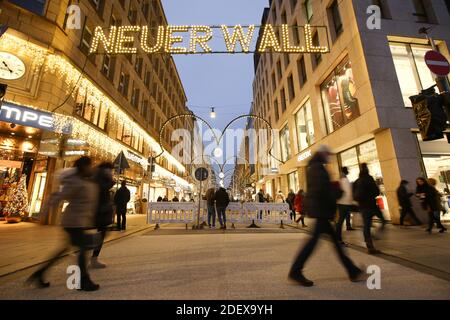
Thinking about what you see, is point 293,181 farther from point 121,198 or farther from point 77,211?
point 77,211

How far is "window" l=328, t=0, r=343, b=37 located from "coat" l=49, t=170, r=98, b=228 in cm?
1577

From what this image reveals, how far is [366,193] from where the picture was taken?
16.7 ft

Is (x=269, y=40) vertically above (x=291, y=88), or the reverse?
(x=291, y=88)

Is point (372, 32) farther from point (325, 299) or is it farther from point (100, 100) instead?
point (100, 100)

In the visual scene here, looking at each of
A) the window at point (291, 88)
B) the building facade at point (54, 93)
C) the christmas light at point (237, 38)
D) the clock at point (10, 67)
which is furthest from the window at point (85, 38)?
the window at point (291, 88)

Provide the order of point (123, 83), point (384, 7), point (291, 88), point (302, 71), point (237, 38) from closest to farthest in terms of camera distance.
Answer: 1. point (237, 38)
2. point (384, 7)
3. point (302, 71)
4. point (123, 83)
5. point (291, 88)

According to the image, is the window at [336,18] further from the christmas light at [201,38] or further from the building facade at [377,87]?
the christmas light at [201,38]

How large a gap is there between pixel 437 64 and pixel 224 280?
18.1 ft

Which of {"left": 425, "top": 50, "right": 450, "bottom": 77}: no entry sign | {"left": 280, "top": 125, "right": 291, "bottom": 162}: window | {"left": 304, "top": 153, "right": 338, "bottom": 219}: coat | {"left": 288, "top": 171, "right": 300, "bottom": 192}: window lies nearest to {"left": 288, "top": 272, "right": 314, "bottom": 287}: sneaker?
{"left": 304, "top": 153, "right": 338, "bottom": 219}: coat

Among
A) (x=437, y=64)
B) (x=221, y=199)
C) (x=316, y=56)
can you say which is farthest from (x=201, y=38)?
(x=316, y=56)

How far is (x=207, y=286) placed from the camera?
10.4ft

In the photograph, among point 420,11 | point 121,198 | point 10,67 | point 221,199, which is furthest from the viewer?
point 420,11

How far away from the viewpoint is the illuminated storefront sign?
902 cm
